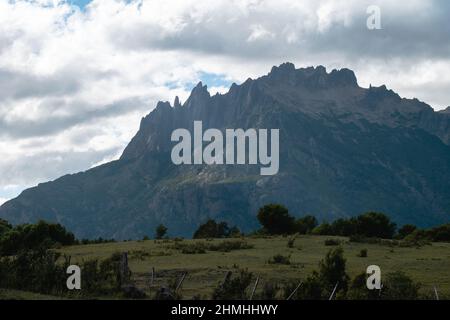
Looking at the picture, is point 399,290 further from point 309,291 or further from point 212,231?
point 212,231

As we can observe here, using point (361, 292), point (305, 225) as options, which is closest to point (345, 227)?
point (305, 225)

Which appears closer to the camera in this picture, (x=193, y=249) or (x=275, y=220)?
(x=193, y=249)

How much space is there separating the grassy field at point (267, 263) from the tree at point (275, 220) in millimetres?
22679

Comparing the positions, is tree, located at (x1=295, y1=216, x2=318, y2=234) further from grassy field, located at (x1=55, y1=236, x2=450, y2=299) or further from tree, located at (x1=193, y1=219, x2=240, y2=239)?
grassy field, located at (x1=55, y1=236, x2=450, y2=299)

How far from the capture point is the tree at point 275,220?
98.5 meters

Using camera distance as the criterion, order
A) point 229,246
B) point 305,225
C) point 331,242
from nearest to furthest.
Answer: point 229,246, point 331,242, point 305,225

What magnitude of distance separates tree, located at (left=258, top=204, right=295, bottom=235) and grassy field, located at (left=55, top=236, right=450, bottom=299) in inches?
893

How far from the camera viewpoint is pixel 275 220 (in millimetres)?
98562

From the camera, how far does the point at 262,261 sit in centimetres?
5531

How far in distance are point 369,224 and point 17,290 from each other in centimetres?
7535

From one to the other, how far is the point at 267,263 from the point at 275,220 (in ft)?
148

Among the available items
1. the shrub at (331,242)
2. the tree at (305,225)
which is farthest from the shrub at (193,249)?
the tree at (305,225)
